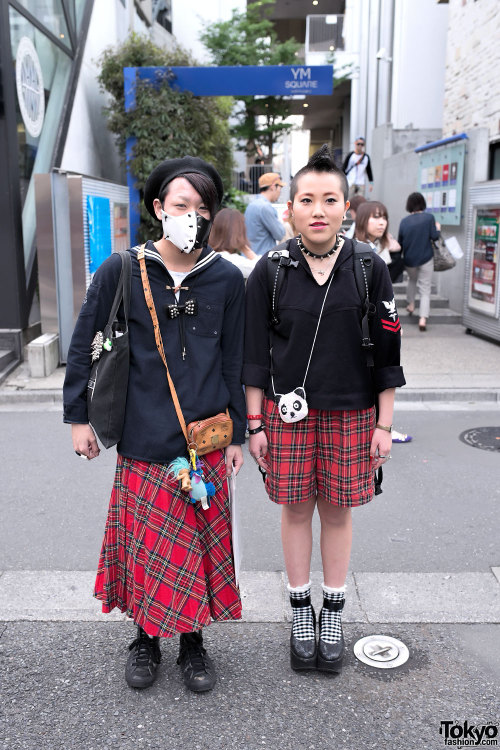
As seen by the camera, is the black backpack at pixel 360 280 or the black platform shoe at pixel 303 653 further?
the black platform shoe at pixel 303 653

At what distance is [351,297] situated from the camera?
253 cm

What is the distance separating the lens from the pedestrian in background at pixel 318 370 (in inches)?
99.4

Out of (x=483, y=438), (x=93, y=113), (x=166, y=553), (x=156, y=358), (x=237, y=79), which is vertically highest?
(x=237, y=79)

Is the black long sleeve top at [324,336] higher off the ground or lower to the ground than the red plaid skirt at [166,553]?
higher

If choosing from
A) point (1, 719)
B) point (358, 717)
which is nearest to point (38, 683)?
point (1, 719)

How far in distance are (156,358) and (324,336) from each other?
60 cm

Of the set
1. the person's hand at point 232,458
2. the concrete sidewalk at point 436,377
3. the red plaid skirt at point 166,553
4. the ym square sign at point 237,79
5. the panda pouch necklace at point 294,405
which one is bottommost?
the concrete sidewalk at point 436,377

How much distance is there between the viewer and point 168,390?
2479 millimetres

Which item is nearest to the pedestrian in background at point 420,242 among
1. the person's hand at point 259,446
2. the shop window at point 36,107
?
the shop window at point 36,107

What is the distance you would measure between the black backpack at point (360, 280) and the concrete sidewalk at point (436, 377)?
14.5ft

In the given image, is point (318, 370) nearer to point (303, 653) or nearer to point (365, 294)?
point (365, 294)

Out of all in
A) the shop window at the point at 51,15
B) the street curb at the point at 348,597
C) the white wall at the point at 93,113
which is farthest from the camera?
the white wall at the point at 93,113

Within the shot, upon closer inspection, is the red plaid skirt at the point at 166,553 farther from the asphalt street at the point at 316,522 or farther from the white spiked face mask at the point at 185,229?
the asphalt street at the point at 316,522

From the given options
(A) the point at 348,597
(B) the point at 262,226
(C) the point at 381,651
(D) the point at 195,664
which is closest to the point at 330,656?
(C) the point at 381,651
